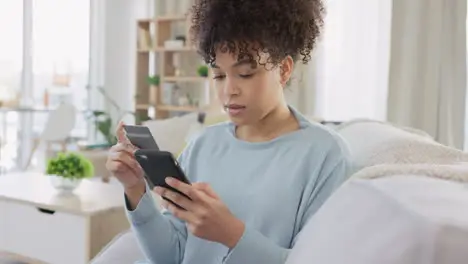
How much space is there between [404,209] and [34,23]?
15.7 feet

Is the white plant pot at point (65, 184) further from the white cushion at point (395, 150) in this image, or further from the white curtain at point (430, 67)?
the white curtain at point (430, 67)

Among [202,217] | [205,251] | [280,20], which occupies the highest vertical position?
[280,20]

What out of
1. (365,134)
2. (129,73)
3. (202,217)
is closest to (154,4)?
(129,73)

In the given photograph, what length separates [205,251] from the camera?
974 millimetres

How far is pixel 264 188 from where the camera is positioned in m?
0.94

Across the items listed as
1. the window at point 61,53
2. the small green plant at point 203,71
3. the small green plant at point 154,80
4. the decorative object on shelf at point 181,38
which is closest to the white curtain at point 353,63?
the small green plant at point 203,71

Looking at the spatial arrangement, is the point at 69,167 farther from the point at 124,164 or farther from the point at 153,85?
the point at 153,85

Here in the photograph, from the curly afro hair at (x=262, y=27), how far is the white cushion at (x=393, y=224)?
37 centimetres

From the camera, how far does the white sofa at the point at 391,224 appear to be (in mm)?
412

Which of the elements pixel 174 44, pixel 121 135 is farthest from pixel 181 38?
pixel 121 135

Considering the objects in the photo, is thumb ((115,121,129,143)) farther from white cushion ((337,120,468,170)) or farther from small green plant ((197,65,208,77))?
small green plant ((197,65,208,77))

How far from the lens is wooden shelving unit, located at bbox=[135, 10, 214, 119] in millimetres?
4297

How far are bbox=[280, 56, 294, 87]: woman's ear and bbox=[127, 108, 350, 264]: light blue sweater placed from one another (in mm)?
67

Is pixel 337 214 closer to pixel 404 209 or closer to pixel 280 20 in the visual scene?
pixel 404 209
